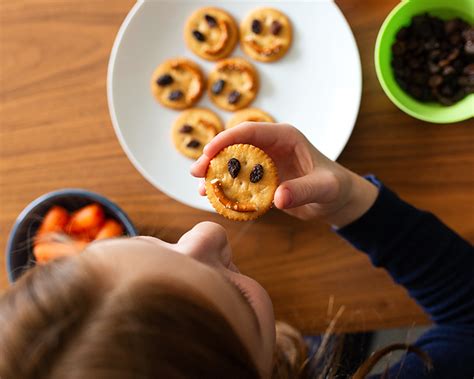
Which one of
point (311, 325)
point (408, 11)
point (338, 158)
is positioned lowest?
point (311, 325)

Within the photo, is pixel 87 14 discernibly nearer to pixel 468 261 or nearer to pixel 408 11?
pixel 408 11

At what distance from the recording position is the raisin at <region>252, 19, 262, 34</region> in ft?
3.22

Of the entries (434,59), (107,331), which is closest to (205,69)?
(434,59)

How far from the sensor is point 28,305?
0.54 metres

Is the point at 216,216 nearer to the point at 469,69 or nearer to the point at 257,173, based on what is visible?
the point at 257,173

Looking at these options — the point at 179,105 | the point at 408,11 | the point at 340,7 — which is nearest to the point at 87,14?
the point at 179,105

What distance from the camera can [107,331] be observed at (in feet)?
1.70

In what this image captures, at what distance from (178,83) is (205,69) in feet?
0.20

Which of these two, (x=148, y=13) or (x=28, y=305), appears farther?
(x=148, y=13)

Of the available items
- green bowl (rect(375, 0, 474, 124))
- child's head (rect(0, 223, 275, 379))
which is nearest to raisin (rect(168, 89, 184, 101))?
green bowl (rect(375, 0, 474, 124))

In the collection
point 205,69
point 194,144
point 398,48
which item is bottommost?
point 194,144

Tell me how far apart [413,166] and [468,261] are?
0.19 m

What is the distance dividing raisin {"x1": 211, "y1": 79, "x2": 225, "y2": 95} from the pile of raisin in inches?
12.0

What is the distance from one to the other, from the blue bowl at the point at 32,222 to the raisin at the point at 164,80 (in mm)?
248
